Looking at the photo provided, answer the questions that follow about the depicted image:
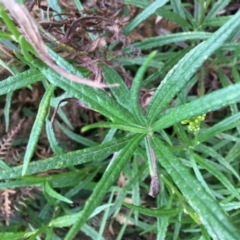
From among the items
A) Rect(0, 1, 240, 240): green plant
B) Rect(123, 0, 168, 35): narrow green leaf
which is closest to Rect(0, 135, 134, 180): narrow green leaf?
Rect(0, 1, 240, 240): green plant

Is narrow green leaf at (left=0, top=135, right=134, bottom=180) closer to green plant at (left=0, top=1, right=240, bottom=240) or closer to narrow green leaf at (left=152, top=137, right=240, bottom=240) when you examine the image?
green plant at (left=0, top=1, right=240, bottom=240)

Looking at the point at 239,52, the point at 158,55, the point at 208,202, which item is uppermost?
the point at 158,55

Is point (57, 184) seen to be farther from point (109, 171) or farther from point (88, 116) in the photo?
point (109, 171)

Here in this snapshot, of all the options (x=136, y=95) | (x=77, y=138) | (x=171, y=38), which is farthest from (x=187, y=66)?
(x=77, y=138)

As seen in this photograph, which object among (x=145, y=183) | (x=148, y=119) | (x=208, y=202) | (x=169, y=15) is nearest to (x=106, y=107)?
(x=148, y=119)

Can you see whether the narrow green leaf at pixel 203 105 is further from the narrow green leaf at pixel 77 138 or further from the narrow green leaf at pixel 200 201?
the narrow green leaf at pixel 77 138
